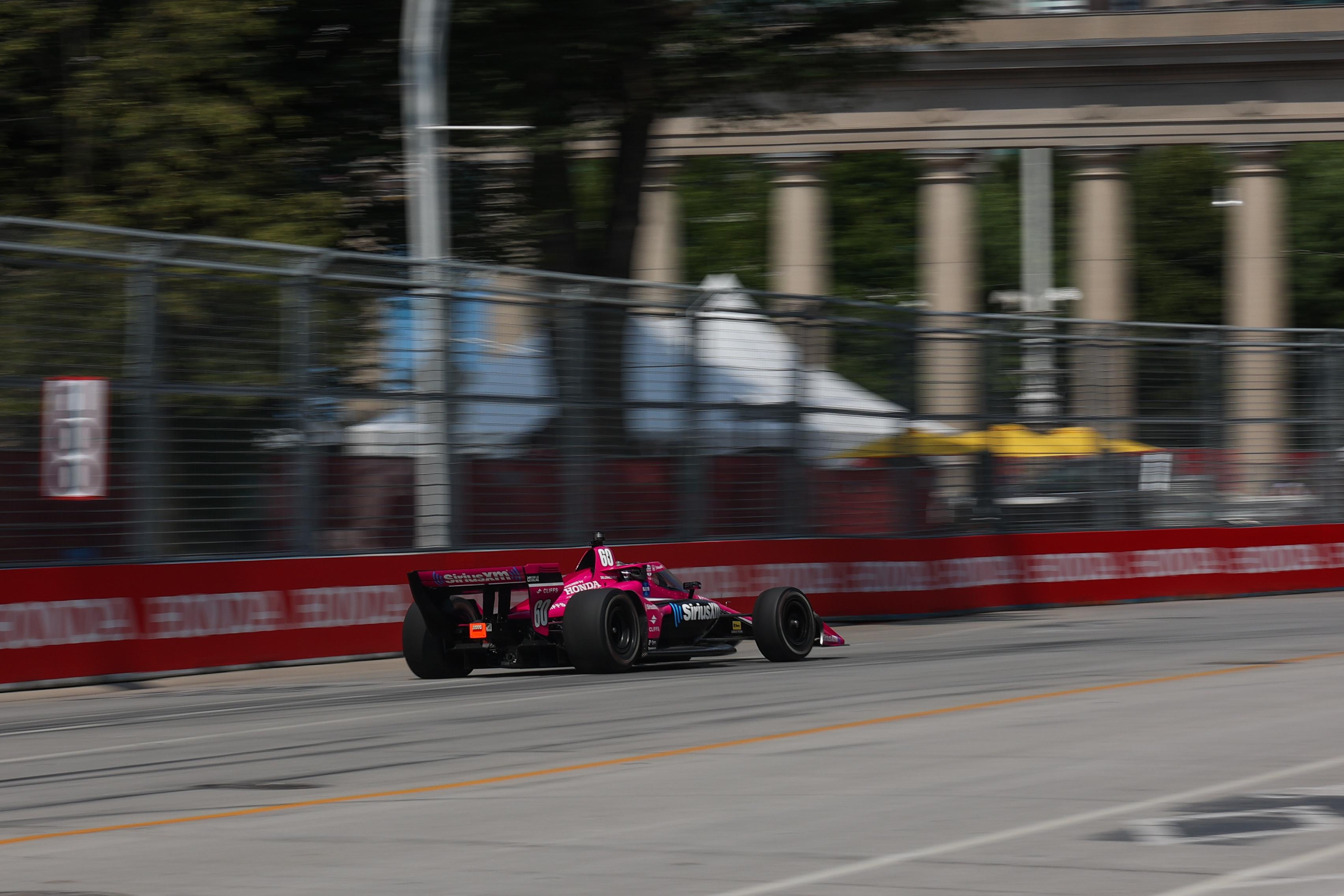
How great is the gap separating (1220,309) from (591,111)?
4393cm

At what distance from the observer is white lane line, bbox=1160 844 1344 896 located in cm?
552

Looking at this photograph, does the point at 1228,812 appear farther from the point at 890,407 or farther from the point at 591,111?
the point at 591,111

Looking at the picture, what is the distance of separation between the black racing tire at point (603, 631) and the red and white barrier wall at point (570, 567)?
3065 millimetres

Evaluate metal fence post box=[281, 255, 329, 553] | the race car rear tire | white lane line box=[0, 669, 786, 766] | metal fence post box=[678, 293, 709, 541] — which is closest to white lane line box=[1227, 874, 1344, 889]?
white lane line box=[0, 669, 786, 766]

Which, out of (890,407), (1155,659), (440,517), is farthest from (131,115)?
(1155,659)

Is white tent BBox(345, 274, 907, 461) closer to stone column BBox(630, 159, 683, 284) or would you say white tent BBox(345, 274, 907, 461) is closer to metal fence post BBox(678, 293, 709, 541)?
metal fence post BBox(678, 293, 709, 541)

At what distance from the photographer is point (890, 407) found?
70.0 ft

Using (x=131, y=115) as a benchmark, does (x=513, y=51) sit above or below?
above

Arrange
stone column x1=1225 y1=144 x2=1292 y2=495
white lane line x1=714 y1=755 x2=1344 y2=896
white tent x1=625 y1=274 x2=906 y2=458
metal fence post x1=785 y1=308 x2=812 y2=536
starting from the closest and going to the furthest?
white lane line x1=714 y1=755 x2=1344 y2=896
white tent x1=625 y1=274 x2=906 y2=458
metal fence post x1=785 y1=308 x2=812 y2=536
stone column x1=1225 y1=144 x2=1292 y2=495

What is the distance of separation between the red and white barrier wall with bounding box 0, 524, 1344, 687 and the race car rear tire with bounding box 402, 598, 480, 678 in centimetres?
178

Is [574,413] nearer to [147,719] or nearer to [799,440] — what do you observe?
[799,440]

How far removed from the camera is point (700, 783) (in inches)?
312

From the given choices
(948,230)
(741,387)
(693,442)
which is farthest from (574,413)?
(948,230)

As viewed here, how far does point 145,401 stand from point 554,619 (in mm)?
3712
